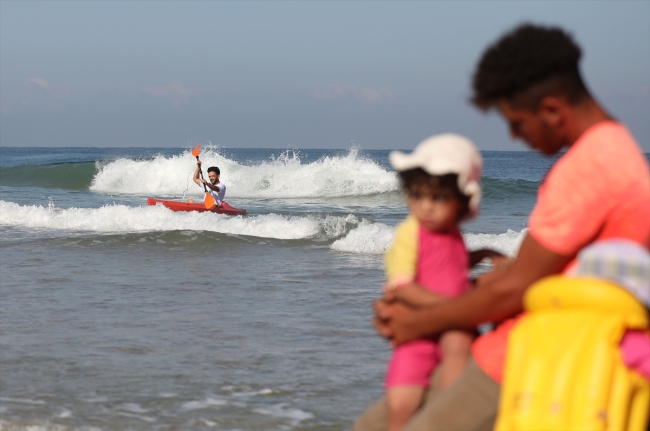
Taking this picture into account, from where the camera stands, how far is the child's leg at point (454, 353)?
7.35ft

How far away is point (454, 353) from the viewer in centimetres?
225

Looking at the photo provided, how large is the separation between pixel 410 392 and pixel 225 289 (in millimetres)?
6169

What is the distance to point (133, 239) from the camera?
12547 mm

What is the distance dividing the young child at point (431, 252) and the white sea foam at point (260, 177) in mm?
24938

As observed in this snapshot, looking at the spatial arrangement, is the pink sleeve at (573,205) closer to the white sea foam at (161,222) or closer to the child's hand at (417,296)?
the child's hand at (417,296)

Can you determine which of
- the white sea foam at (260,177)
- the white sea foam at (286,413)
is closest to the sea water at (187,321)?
the white sea foam at (286,413)

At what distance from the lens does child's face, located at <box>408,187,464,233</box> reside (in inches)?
89.5

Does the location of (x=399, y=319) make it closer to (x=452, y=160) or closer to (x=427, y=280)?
(x=427, y=280)

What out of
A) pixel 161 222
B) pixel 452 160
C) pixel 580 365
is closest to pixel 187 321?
pixel 452 160

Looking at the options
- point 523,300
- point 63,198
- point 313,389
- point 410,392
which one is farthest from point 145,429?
point 63,198

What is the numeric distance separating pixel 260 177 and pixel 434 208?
28339 millimetres

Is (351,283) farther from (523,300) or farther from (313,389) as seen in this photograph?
(523,300)

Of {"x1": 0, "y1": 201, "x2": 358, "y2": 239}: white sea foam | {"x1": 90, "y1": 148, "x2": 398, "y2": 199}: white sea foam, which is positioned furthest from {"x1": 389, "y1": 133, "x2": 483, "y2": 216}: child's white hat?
{"x1": 90, "y1": 148, "x2": 398, "y2": 199}: white sea foam

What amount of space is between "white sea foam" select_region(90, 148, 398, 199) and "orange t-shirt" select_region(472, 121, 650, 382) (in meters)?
25.3
